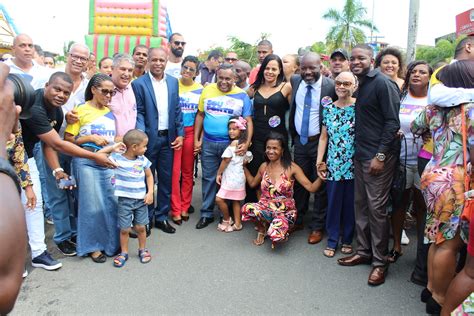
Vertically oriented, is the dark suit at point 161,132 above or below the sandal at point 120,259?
above

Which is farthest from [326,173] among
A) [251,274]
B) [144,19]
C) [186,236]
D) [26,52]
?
[144,19]

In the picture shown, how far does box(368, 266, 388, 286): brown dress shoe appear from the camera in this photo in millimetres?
3191

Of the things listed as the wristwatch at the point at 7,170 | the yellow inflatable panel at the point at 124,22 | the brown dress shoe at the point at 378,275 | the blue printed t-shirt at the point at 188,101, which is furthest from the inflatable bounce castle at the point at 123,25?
the wristwatch at the point at 7,170

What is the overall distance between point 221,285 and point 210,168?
1680 mm

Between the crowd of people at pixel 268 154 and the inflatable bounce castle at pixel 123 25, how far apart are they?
9.18 meters

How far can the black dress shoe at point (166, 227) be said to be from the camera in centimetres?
435

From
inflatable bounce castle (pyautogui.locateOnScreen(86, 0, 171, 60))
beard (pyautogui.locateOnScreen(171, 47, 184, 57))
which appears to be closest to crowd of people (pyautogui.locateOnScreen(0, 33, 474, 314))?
beard (pyautogui.locateOnScreen(171, 47, 184, 57))

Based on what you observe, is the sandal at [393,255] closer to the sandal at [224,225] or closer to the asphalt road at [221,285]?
the asphalt road at [221,285]

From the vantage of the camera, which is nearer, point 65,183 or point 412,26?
point 65,183

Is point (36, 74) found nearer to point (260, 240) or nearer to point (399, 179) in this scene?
point (260, 240)

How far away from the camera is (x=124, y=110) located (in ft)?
12.7

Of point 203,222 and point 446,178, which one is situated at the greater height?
point 446,178

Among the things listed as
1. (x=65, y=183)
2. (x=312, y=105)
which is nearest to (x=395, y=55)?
(x=312, y=105)

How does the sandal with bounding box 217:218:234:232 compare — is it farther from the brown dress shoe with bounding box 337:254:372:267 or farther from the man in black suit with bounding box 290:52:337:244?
the brown dress shoe with bounding box 337:254:372:267
